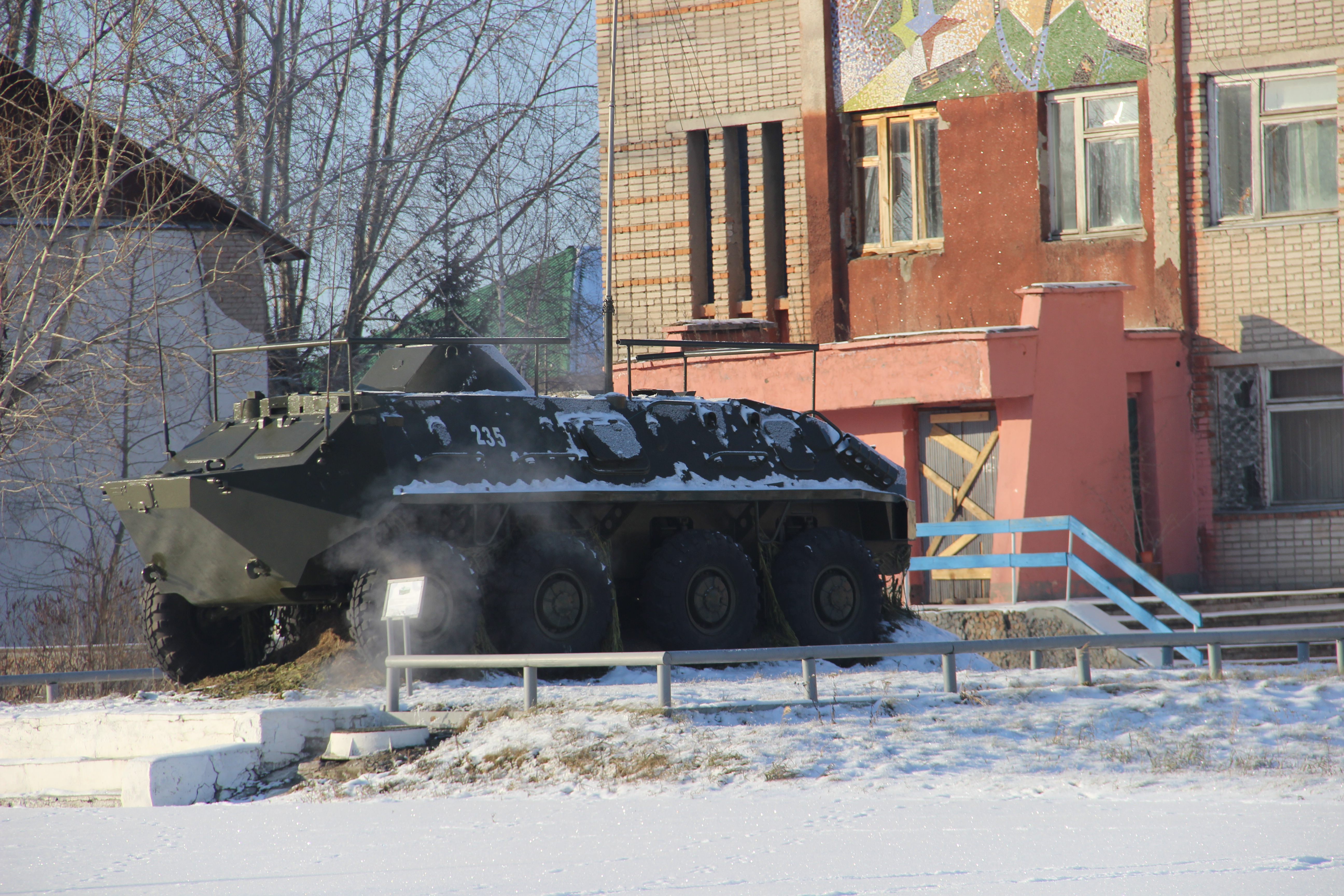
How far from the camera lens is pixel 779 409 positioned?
14734 millimetres

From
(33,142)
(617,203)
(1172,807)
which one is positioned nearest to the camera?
(1172,807)

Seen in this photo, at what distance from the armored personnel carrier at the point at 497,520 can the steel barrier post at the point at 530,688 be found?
1042 millimetres

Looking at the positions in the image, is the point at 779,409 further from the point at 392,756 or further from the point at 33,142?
the point at 33,142

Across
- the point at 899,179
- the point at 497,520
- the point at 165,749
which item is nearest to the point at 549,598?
the point at 497,520

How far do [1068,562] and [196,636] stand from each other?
8.51 m

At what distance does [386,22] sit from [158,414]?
8.36 meters

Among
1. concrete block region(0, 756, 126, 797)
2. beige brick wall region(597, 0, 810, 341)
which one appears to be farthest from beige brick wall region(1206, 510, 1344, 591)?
concrete block region(0, 756, 126, 797)

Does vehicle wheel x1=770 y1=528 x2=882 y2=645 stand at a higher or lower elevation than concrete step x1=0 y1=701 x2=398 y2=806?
higher

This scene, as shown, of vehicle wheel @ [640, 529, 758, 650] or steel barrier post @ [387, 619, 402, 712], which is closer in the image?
steel barrier post @ [387, 619, 402, 712]

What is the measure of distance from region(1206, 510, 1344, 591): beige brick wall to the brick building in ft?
0.10

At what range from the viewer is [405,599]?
11.0 metres

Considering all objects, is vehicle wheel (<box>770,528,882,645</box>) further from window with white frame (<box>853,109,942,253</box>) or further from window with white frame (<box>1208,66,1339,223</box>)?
window with white frame (<box>1208,66,1339,223</box>)

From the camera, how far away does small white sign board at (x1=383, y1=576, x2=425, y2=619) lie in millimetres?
10836

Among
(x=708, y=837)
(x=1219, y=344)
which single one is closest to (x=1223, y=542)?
(x=1219, y=344)
